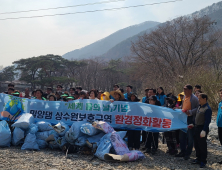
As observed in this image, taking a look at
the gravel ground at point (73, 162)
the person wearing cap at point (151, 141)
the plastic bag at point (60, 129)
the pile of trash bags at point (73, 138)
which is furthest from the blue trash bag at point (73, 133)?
the person wearing cap at point (151, 141)

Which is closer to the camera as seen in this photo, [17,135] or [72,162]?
[72,162]

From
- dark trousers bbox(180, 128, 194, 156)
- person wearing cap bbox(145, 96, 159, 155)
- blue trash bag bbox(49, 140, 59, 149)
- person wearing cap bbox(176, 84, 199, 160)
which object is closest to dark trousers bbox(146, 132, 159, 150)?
person wearing cap bbox(145, 96, 159, 155)

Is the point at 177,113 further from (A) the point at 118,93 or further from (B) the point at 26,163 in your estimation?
(B) the point at 26,163

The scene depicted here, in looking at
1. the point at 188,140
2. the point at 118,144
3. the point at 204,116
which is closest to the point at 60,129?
the point at 118,144

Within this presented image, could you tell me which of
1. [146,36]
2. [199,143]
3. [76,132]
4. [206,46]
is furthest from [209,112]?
[146,36]

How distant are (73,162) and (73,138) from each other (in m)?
0.60

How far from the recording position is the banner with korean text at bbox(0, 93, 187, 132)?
4.93m

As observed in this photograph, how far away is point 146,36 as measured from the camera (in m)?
21.4

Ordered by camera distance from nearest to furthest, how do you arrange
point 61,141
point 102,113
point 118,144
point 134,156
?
point 134,156 < point 118,144 < point 61,141 < point 102,113

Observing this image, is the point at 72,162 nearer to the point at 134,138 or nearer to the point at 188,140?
the point at 134,138

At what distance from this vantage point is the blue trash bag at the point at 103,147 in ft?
13.8

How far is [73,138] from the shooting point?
4617 millimetres

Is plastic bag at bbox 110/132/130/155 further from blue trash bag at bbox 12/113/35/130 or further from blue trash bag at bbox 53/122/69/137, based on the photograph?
blue trash bag at bbox 12/113/35/130

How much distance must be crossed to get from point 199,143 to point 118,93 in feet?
7.60
